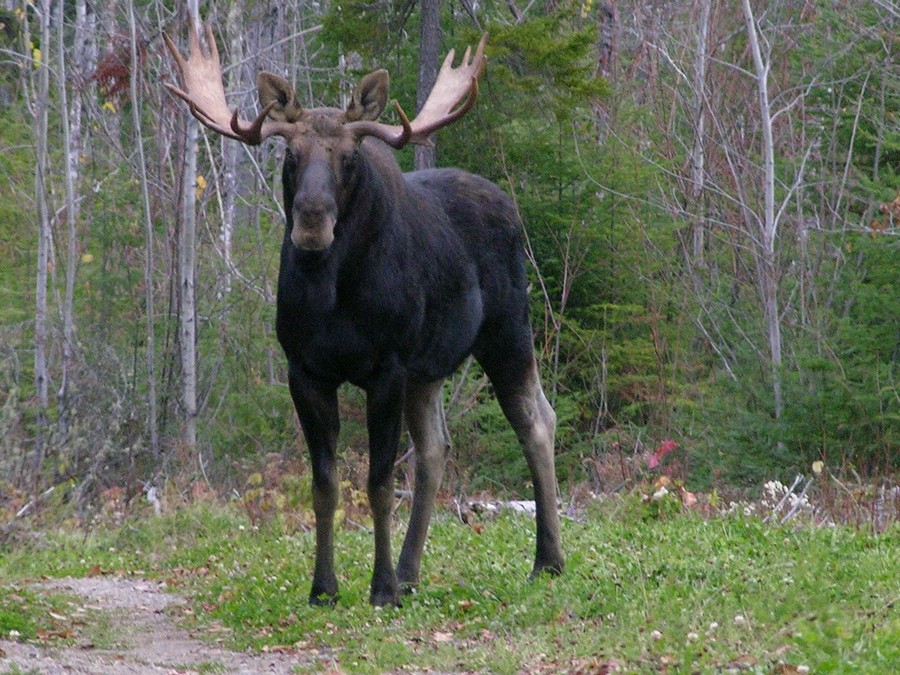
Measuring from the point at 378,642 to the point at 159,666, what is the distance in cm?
104

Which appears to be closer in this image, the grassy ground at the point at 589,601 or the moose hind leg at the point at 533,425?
the grassy ground at the point at 589,601

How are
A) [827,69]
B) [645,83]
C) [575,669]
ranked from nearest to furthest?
[575,669] < [827,69] < [645,83]

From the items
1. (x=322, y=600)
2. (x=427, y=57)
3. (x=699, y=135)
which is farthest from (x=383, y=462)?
(x=699, y=135)

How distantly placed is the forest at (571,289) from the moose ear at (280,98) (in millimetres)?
6302

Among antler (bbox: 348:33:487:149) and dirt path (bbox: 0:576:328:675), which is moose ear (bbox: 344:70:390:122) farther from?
dirt path (bbox: 0:576:328:675)

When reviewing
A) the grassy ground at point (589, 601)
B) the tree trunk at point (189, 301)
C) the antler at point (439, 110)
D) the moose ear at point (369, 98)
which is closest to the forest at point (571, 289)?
the tree trunk at point (189, 301)

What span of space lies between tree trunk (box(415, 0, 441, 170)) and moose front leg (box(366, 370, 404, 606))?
7702mm

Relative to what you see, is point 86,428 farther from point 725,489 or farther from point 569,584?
point 569,584

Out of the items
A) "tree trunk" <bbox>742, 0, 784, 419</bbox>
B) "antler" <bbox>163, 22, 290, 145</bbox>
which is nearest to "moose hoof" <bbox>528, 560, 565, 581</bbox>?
"antler" <bbox>163, 22, 290, 145</bbox>

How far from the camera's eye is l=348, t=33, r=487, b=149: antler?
24.0 feet

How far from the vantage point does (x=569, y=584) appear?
23.6 ft

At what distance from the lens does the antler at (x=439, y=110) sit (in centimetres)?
732

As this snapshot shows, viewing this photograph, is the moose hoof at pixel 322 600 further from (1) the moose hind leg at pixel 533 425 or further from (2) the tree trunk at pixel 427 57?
(2) the tree trunk at pixel 427 57

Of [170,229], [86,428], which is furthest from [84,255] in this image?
[86,428]
